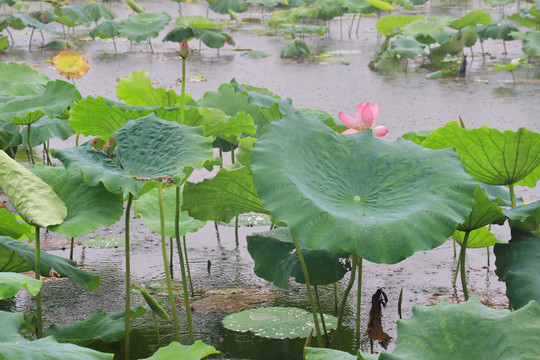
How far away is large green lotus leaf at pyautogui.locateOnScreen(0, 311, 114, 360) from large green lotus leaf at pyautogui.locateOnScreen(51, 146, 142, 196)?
0.38m

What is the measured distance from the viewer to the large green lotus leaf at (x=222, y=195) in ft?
5.53

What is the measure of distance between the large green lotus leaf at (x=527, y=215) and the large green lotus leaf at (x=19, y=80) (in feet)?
6.89

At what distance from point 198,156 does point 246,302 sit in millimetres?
640

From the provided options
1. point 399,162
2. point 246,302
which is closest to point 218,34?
point 246,302

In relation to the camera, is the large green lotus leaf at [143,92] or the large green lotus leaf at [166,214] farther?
the large green lotus leaf at [143,92]

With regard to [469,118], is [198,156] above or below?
above

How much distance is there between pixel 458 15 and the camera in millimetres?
9477

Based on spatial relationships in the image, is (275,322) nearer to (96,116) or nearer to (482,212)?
(482,212)

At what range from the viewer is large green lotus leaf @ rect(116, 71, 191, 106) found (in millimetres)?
2449

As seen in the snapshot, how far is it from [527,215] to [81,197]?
102 cm

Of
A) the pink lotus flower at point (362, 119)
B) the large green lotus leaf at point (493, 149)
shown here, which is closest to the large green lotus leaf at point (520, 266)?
the large green lotus leaf at point (493, 149)

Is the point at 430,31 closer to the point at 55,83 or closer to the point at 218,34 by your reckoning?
the point at 218,34

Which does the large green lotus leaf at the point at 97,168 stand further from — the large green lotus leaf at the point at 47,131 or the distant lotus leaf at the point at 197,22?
the distant lotus leaf at the point at 197,22

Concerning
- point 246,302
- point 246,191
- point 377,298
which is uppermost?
point 246,191
